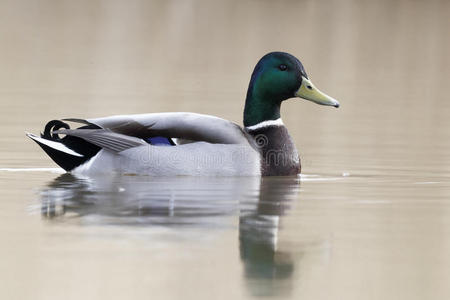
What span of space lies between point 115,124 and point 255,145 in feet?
3.84

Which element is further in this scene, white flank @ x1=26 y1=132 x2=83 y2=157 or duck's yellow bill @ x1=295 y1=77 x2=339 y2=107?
duck's yellow bill @ x1=295 y1=77 x2=339 y2=107

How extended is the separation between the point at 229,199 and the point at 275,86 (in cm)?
211

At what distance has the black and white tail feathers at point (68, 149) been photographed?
1073 cm

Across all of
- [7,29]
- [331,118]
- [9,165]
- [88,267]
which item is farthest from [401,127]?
[7,29]

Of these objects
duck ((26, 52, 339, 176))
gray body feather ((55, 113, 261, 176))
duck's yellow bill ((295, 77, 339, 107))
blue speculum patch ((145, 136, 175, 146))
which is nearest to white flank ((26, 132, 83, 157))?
duck ((26, 52, 339, 176))

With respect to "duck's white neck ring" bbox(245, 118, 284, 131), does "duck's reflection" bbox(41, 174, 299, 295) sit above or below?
below

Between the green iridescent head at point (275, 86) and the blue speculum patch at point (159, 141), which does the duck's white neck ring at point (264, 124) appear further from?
the blue speculum patch at point (159, 141)

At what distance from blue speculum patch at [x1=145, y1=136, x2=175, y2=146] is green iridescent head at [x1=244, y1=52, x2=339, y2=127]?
35.7 inches

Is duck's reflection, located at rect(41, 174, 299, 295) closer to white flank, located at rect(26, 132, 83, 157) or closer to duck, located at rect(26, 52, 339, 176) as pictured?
duck, located at rect(26, 52, 339, 176)

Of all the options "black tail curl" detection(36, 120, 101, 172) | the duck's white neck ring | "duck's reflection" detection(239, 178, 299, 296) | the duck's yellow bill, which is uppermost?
the duck's yellow bill

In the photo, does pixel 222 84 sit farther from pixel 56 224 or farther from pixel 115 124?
pixel 56 224

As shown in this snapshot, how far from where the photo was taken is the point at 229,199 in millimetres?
9516

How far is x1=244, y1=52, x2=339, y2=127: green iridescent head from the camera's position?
37.3ft

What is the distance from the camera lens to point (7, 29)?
2962 cm
